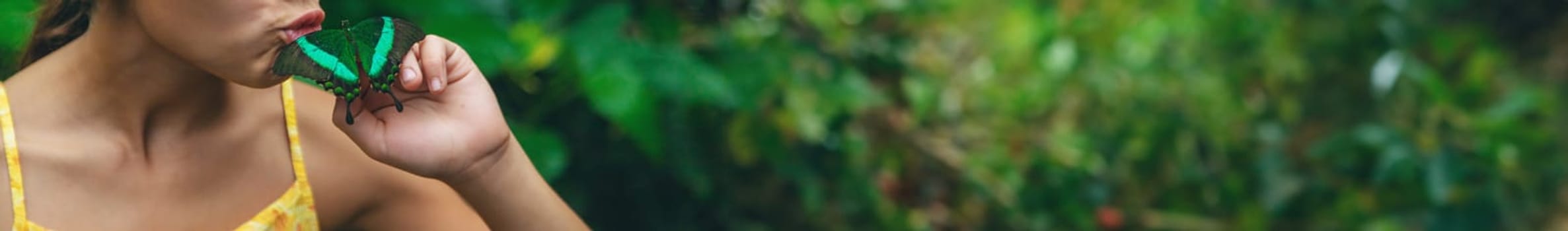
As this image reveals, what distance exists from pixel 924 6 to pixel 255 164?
1.95 metres

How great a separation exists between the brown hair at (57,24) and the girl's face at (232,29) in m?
0.10

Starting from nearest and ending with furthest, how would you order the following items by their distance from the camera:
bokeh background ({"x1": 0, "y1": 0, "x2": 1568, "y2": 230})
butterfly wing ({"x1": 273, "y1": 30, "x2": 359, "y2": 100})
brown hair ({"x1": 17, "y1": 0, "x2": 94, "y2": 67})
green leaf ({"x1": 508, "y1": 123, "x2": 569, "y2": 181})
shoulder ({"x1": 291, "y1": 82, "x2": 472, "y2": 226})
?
butterfly wing ({"x1": 273, "y1": 30, "x2": 359, "y2": 100}) < brown hair ({"x1": 17, "y1": 0, "x2": 94, "y2": 67}) < shoulder ({"x1": 291, "y1": 82, "x2": 472, "y2": 226}) < green leaf ({"x1": 508, "y1": 123, "x2": 569, "y2": 181}) < bokeh background ({"x1": 0, "y1": 0, "x2": 1568, "y2": 230})

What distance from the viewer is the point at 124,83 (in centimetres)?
A: 107

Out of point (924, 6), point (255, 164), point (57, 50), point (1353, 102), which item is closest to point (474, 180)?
point (255, 164)

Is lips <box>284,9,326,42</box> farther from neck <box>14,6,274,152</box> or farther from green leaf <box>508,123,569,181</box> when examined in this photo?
green leaf <box>508,123,569,181</box>

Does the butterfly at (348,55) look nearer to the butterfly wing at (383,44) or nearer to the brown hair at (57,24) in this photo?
the butterfly wing at (383,44)

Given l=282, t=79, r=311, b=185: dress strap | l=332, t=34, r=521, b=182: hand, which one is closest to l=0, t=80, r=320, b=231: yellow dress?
l=282, t=79, r=311, b=185: dress strap

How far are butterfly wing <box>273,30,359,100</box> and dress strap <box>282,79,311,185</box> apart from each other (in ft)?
0.70

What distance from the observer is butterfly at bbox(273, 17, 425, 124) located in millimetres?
968

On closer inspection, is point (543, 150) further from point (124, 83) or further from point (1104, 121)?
point (1104, 121)

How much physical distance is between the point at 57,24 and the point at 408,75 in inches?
10.1

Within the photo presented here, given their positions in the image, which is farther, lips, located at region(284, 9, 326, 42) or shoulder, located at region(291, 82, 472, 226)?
shoulder, located at region(291, 82, 472, 226)

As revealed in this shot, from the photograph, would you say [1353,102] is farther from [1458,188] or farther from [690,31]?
[690,31]

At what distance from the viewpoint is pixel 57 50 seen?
Answer: 1.09 metres
